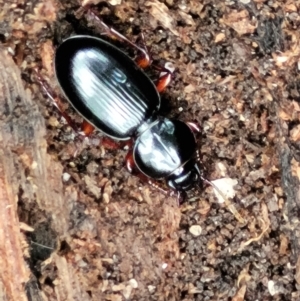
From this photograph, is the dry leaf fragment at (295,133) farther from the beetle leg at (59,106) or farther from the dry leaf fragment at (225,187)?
the beetle leg at (59,106)

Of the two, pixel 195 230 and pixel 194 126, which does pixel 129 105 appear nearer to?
pixel 194 126

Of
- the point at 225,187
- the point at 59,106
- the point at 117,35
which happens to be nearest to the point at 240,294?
the point at 225,187

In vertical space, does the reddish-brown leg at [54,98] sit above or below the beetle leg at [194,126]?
above

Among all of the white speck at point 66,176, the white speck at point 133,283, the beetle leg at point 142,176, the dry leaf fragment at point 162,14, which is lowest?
the white speck at point 133,283

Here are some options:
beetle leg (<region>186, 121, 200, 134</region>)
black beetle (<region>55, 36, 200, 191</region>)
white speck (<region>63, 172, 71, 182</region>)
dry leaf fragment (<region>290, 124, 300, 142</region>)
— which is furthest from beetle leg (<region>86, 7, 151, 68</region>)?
dry leaf fragment (<region>290, 124, 300, 142</region>)

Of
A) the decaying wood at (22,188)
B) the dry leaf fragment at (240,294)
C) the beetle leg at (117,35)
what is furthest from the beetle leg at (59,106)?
the dry leaf fragment at (240,294)
